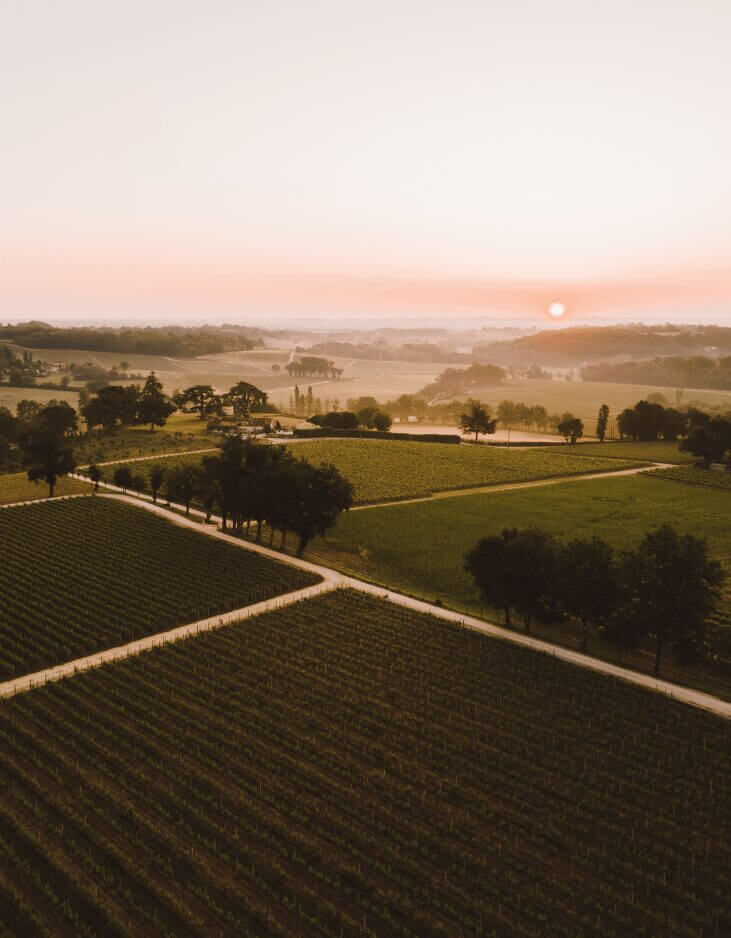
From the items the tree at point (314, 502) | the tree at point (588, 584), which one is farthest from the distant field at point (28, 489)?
the tree at point (588, 584)

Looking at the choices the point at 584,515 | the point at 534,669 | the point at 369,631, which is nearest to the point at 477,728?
the point at 534,669

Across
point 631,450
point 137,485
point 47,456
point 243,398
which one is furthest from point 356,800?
point 243,398

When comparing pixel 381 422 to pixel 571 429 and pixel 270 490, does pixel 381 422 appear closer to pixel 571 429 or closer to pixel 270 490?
pixel 571 429

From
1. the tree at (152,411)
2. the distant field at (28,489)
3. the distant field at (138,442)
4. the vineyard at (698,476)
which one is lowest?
the distant field at (28,489)

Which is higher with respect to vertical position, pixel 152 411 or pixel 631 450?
pixel 152 411

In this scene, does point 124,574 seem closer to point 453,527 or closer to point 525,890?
point 453,527

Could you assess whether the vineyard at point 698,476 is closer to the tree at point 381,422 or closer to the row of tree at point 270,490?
the row of tree at point 270,490
